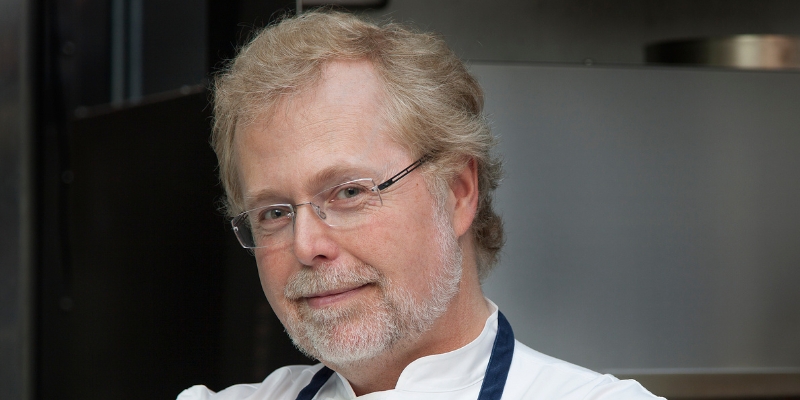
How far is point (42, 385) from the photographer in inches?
92.8

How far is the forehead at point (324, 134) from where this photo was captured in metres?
1.42

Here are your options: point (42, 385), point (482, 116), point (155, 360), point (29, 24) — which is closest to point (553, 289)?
point (482, 116)

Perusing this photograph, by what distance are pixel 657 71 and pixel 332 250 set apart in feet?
3.74

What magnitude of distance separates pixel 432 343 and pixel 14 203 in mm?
1428

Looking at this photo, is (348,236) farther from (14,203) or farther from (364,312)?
(14,203)

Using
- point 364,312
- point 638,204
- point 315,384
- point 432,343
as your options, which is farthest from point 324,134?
point 638,204

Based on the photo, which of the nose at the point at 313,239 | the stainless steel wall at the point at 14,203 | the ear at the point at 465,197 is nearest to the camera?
the nose at the point at 313,239

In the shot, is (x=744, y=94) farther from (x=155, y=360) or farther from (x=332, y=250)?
(x=155, y=360)

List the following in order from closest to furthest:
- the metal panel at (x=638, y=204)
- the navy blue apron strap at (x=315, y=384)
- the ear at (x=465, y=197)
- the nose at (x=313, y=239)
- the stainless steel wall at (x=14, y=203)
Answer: the nose at (x=313, y=239) → the ear at (x=465, y=197) → the navy blue apron strap at (x=315, y=384) → the metal panel at (x=638, y=204) → the stainless steel wall at (x=14, y=203)

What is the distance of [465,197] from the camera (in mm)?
1594

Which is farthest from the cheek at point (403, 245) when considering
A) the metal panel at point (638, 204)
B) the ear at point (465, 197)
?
the metal panel at point (638, 204)

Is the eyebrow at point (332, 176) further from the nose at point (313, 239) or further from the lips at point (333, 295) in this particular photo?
the lips at point (333, 295)

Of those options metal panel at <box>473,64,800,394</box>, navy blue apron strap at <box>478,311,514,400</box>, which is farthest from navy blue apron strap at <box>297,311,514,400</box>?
metal panel at <box>473,64,800,394</box>

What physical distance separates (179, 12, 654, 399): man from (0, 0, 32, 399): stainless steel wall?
3.35ft
